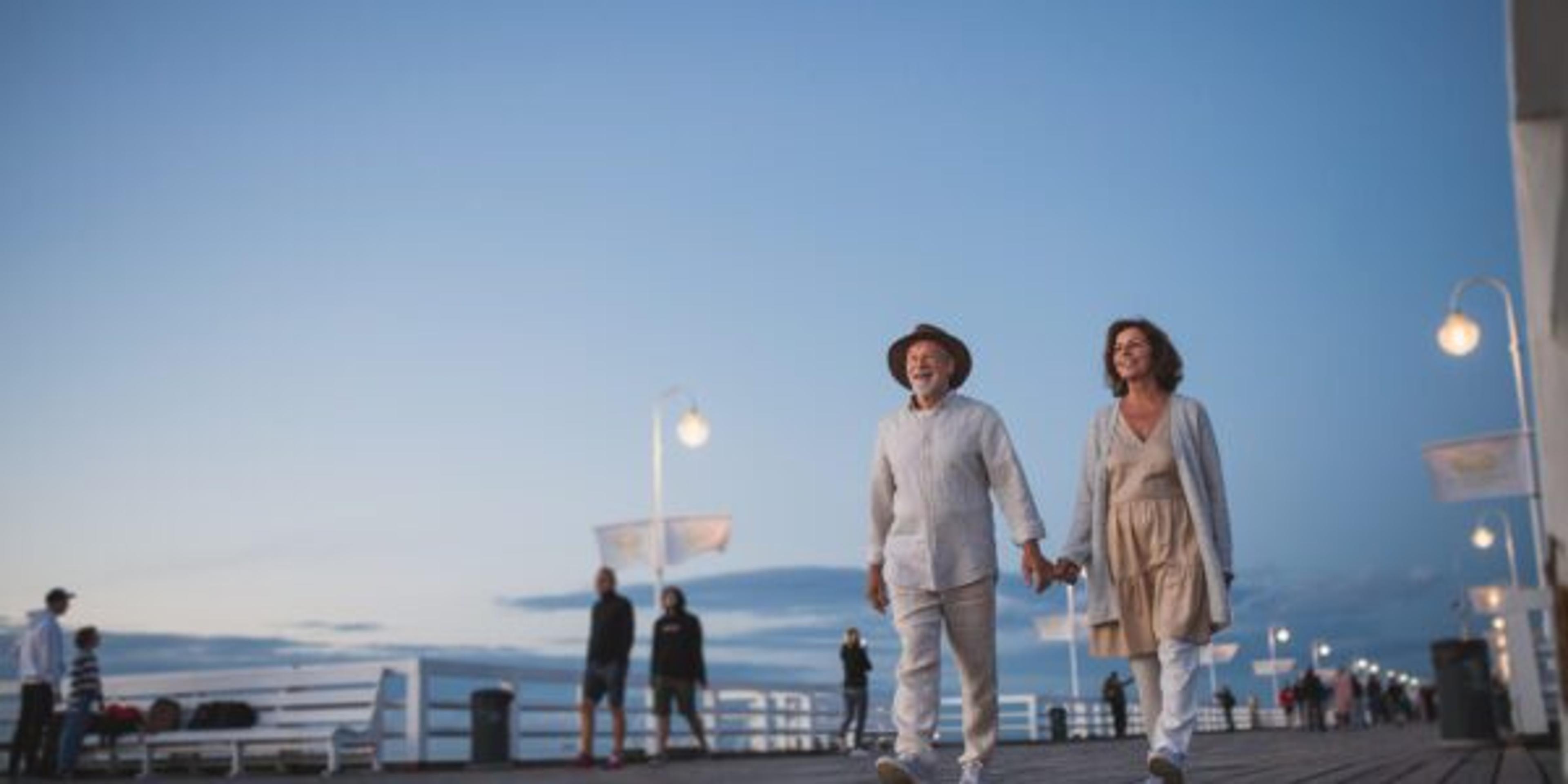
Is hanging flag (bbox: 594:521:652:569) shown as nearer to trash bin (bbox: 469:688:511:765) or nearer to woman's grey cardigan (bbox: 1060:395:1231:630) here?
trash bin (bbox: 469:688:511:765)

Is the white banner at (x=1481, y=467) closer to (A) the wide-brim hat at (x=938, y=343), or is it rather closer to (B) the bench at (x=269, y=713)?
(B) the bench at (x=269, y=713)

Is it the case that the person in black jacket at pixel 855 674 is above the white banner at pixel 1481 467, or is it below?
below

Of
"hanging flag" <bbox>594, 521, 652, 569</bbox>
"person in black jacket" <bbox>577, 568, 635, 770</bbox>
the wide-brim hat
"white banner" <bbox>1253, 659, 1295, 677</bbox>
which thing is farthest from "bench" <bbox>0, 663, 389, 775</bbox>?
"white banner" <bbox>1253, 659, 1295, 677</bbox>

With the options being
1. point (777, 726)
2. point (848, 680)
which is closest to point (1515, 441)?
point (848, 680)

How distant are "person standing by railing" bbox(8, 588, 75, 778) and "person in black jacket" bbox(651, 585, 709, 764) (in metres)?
6.35

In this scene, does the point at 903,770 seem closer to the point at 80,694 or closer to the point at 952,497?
the point at 952,497

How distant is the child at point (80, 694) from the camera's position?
16047 mm

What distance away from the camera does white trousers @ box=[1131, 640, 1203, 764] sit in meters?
5.84

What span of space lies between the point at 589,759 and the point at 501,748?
1803 millimetres

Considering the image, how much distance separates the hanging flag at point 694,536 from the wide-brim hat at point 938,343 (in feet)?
59.8

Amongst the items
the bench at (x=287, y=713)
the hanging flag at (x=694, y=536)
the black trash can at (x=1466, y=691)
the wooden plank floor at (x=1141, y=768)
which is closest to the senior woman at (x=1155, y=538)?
the wooden plank floor at (x=1141, y=768)

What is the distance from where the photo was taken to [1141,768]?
32.6ft

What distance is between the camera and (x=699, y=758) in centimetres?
2069

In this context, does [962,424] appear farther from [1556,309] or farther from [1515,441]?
[1515,441]
